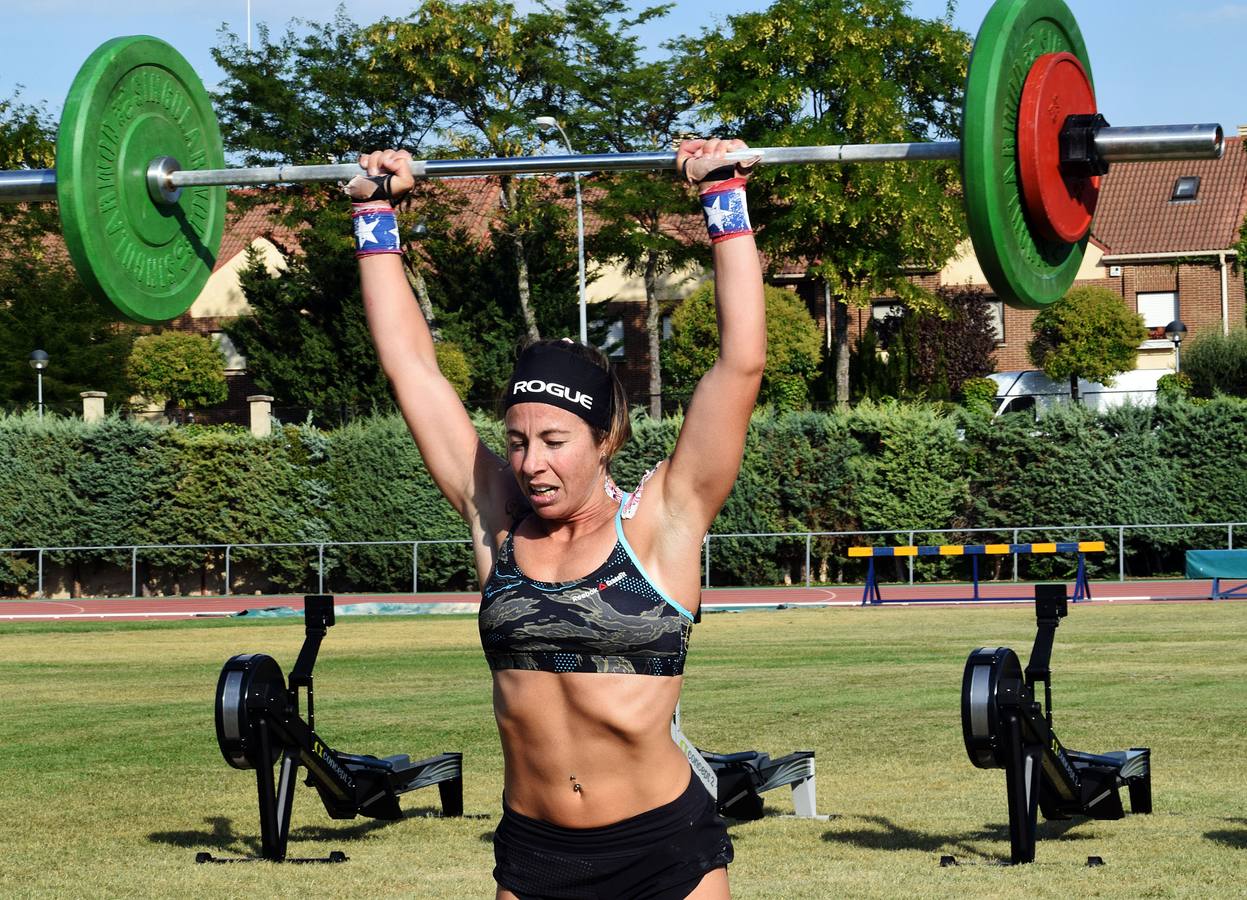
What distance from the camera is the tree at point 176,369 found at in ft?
156

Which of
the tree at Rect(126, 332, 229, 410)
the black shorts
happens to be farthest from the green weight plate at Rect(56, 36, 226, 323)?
the tree at Rect(126, 332, 229, 410)

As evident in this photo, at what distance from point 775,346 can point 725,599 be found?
16100 millimetres

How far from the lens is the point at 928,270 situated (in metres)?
44.8

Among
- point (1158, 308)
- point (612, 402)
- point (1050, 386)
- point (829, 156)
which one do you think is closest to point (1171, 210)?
point (1158, 308)

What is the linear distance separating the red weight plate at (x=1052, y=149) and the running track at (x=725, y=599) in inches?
754

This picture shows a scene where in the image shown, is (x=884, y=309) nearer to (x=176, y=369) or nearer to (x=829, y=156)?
(x=176, y=369)

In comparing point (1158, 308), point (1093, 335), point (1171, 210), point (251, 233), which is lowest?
point (1093, 335)

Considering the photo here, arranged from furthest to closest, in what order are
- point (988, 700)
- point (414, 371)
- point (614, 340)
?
point (614, 340), point (988, 700), point (414, 371)

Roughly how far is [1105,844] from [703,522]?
215 inches

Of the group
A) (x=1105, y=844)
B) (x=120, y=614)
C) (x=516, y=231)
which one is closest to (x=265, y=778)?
(x=1105, y=844)

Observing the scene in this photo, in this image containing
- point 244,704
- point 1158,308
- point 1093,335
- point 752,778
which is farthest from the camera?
point 1158,308

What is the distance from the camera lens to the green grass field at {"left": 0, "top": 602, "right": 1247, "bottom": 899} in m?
7.71

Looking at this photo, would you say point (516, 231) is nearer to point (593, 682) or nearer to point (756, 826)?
point (756, 826)

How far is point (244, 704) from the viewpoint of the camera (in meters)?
7.84
